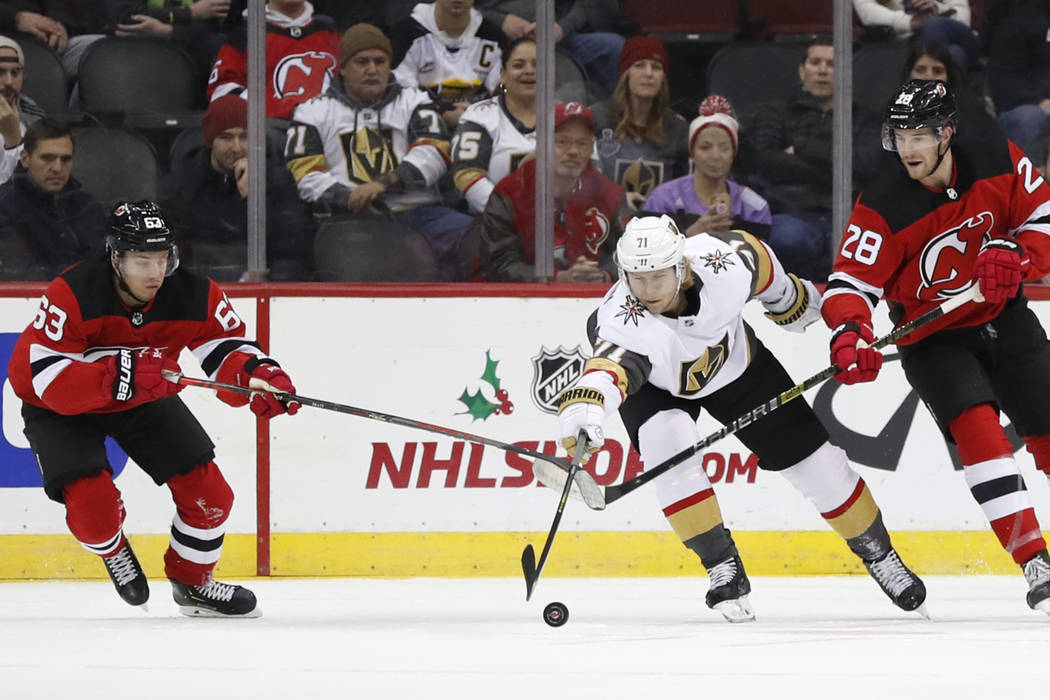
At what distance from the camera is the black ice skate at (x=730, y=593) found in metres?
3.85

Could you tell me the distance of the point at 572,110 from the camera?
210 inches

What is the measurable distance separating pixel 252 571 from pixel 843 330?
2166mm

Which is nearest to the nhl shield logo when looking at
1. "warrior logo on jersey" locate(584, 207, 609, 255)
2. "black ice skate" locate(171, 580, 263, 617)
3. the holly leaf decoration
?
the holly leaf decoration

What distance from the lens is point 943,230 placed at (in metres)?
3.86

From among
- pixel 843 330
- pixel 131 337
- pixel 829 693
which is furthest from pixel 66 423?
pixel 829 693

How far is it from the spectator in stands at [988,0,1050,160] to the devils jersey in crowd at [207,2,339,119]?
2224 mm

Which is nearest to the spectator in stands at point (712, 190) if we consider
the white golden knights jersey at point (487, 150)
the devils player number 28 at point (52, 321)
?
the white golden knights jersey at point (487, 150)

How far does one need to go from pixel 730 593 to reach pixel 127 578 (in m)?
1.55

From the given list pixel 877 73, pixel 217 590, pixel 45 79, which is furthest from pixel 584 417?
pixel 45 79

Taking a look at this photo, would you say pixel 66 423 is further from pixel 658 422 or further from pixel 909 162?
pixel 909 162

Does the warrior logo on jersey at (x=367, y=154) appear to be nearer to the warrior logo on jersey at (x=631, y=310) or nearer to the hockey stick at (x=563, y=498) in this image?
the warrior logo on jersey at (x=631, y=310)

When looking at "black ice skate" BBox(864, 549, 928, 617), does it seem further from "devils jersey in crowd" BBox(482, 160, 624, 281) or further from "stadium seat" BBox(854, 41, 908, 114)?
"stadium seat" BBox(854, 41, 908, 114)

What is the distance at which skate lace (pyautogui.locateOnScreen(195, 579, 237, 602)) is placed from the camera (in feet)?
13.7

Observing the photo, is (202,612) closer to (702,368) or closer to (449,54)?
(702,368)
